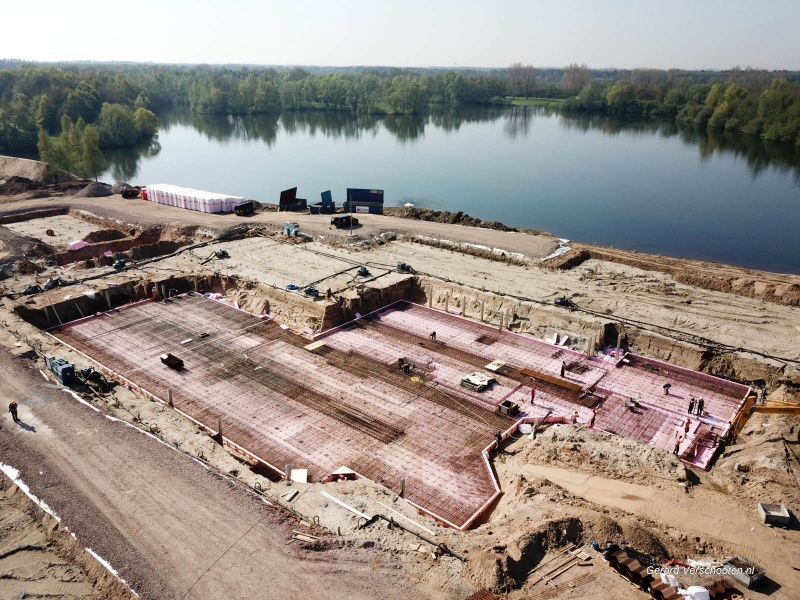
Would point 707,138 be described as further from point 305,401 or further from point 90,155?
point 305,401

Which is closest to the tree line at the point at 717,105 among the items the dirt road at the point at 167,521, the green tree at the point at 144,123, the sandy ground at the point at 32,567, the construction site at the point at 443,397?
the construction site at the point at 443,397

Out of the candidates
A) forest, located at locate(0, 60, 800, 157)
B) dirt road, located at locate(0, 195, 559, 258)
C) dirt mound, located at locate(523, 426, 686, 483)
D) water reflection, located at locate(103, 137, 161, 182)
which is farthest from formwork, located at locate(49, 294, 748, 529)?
water reflection, located at locate(103, 137, 161, 182)

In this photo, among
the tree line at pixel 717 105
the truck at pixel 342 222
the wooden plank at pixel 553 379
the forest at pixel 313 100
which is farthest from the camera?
the tree line at pixel 717 105

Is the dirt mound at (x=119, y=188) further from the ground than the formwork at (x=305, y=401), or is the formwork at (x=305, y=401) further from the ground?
the dirt mound at (x=119, y=188)

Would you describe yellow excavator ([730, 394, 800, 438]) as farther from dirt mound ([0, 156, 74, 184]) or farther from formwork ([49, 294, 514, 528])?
dirt mound ([0, 156, 74, 184])

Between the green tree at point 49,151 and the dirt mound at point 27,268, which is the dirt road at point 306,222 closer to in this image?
the dirt mound at point 27,268

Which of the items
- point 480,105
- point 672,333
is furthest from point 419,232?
point 480,105
